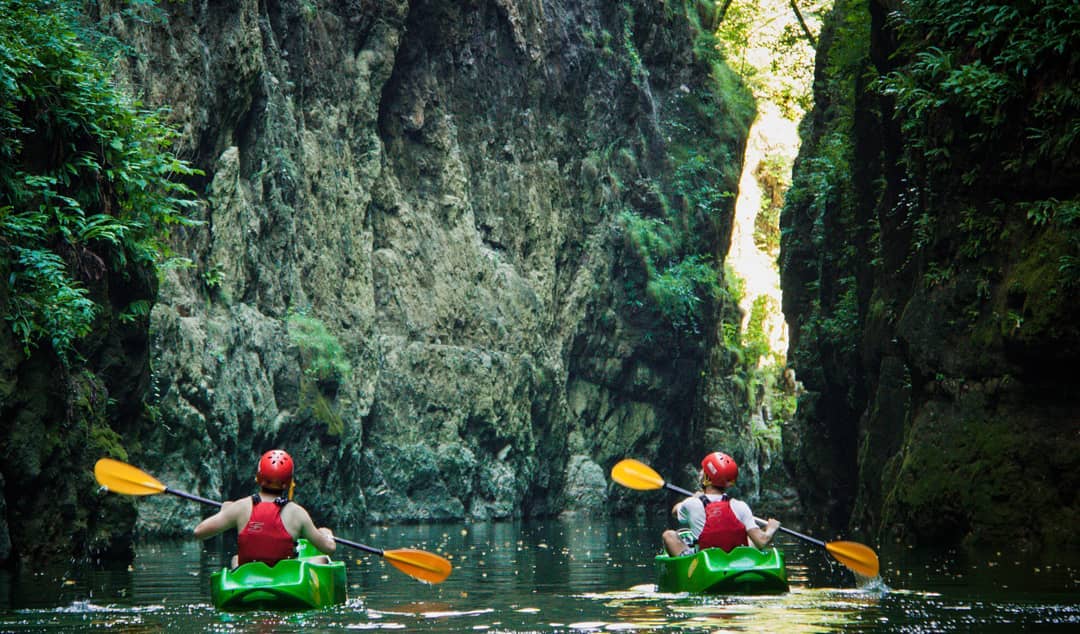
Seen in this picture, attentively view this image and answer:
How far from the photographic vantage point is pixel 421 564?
9.54 m

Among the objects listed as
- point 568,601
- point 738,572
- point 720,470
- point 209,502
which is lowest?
point 568,601

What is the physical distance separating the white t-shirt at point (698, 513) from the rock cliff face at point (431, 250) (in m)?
8.31

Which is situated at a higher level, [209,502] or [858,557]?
[209,502]

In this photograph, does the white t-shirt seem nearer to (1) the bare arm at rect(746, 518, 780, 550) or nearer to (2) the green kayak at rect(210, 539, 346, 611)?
(1) the bare arm at rect(746, 518, 780, 550)

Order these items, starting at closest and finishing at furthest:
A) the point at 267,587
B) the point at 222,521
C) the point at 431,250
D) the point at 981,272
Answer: the point at 267,587 < the point at 222,521 < the point at 981,272 < the point at 431,250

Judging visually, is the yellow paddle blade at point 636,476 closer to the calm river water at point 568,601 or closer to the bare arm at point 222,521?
the calm river water at point 568,601

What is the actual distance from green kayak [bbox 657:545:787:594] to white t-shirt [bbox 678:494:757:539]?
64 cm

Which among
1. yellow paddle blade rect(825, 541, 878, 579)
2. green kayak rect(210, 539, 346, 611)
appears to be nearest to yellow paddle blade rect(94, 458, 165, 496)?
green kayak rect(210, 539, 346, 611)

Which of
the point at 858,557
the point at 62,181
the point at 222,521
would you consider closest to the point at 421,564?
the point at 222,521

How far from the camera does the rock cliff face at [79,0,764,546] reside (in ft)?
74.0

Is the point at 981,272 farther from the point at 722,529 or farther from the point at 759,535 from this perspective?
the point at 722,529

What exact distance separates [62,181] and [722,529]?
8.65 metres

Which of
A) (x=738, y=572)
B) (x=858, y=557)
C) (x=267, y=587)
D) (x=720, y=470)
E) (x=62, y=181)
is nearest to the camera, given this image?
(x=267, y=587)

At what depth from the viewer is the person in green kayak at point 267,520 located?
8.35m
